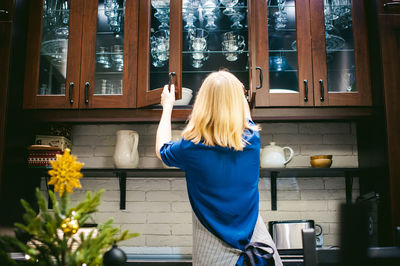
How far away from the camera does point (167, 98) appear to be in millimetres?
2020

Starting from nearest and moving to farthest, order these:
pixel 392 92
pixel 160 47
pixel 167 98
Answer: pixel 167 98, pixel 392 92, pixel 160 47

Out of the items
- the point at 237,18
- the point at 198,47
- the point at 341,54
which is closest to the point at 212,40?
the point at 198,47

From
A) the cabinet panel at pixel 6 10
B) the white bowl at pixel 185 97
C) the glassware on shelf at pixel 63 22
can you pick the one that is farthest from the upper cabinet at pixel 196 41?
the cabinet panel at pixel 6 10

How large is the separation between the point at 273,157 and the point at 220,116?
95cm

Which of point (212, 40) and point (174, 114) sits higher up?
point (212, 40)

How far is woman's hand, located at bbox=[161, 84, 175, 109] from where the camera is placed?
1990mm

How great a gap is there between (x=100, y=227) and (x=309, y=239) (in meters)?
0.47

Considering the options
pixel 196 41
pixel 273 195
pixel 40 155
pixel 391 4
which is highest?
pixel 391 4

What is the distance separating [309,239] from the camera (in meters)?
0.96

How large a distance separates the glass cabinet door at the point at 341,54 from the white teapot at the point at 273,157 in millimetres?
335

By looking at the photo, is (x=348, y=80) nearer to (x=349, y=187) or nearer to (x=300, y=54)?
(x=300, y=54)

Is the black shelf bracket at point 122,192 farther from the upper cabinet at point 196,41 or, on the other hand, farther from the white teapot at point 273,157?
the white teapot at point 273,157

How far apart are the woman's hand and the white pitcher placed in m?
0.49

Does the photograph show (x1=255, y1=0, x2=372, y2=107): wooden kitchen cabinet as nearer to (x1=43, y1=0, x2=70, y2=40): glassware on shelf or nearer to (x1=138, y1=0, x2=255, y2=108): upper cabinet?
(x1=138, y1=0, x2=255, y2=108): upper cabinet
